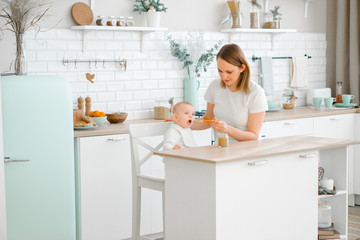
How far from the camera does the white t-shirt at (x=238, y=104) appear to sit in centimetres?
391

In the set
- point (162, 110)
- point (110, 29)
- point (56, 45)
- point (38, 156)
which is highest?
point (110, 29)

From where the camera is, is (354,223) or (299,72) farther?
(299,72)

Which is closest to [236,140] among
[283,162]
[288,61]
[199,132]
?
[283,162]

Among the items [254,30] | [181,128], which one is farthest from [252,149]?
[254,30]

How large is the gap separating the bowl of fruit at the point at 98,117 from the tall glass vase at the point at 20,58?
2.38 feet

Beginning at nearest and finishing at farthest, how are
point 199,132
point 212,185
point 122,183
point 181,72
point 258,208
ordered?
1. point 212,185
2. point 258,208
3. point 122,183
4. point 199,132
5. point 181,72

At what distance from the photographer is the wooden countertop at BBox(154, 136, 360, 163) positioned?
3.14 meters

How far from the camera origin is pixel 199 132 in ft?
16.1

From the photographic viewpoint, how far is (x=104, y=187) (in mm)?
4445

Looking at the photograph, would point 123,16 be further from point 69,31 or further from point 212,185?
point 212,185

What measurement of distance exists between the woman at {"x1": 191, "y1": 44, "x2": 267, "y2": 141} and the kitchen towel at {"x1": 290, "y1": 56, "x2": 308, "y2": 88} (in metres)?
2.38

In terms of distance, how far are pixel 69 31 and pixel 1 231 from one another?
6.09 feet

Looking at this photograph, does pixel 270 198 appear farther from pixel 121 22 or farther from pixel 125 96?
pixel 121 22

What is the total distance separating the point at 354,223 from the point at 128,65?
2507mm
